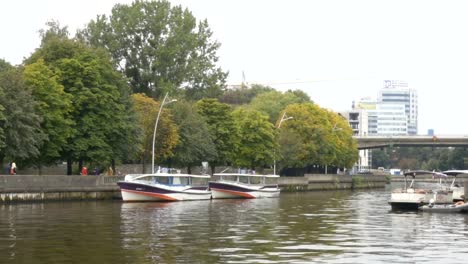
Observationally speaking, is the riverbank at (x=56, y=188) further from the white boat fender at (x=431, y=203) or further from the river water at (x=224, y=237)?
the white boat fender at (x=431, y=203)


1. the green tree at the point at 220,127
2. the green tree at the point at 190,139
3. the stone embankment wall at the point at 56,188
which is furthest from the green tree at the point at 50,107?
the green tree at the point at 220,127

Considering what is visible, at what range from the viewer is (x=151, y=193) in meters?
70.8

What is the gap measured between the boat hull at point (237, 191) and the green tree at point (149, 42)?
30.5 m

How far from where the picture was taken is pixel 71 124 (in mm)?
73812

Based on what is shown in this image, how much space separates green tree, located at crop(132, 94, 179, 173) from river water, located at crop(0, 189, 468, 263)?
3325 centimetres

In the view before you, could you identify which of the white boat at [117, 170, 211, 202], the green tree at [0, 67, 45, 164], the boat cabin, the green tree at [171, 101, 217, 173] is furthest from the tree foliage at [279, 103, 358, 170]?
the green tree at [0, 67, 45, 164]

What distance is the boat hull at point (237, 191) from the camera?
82.8 metres

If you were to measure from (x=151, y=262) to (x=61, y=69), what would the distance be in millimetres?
51773

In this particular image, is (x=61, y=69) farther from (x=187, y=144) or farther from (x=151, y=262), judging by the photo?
(x=151, y=262)

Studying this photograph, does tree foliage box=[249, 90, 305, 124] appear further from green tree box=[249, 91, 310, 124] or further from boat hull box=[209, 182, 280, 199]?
boat hull box=[209, 182, 280, 199]

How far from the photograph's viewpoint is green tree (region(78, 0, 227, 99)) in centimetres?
11662

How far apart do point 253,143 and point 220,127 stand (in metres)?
8.74

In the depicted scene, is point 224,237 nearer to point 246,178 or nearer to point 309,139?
point 246,178

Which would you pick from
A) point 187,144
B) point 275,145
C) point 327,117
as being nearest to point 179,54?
point 275,145
